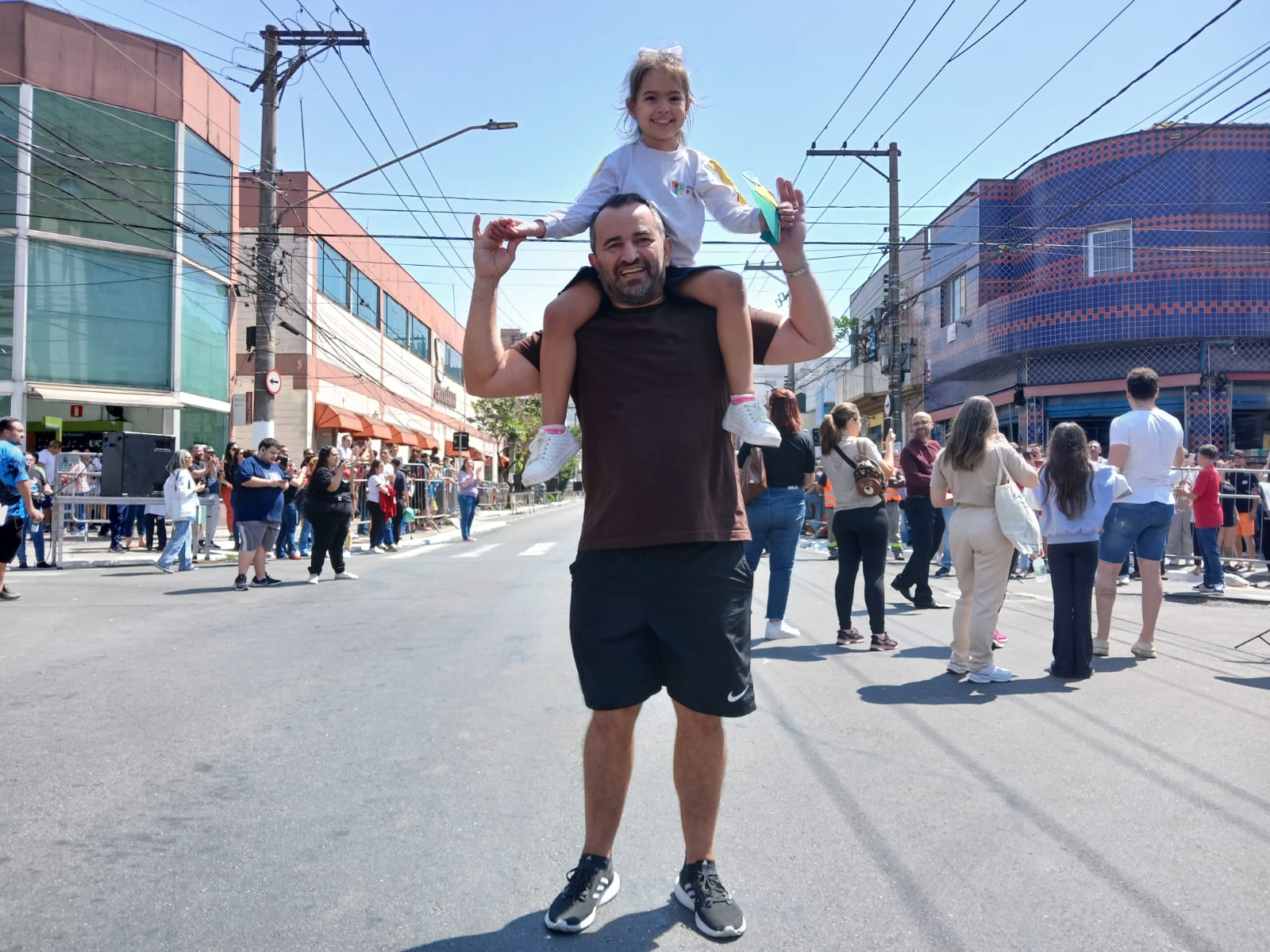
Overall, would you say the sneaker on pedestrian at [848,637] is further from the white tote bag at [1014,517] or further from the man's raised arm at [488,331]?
the man's raised arm at [488,331]

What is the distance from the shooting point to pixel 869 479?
724 cm

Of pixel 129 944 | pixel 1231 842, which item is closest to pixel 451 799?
pixel 129 944

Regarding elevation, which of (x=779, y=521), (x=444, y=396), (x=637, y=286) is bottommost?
(x=779, y=521)

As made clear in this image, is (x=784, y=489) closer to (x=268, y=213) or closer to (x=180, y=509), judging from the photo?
(x=180, y=509)

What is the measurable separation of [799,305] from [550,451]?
0.85 m

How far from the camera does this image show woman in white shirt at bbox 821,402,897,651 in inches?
287

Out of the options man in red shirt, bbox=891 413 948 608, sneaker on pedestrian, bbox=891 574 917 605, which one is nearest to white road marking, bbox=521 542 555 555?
sneaker on pedestrian, bbox=891 574 917 605

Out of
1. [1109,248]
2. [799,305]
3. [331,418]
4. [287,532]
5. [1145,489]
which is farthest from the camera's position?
[331,418]

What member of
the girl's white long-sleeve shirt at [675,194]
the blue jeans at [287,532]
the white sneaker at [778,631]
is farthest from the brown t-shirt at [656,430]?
the blue jeans at [287,532]

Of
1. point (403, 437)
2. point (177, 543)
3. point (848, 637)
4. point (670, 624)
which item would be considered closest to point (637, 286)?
point (670, 624)

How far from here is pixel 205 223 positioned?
74.2ft

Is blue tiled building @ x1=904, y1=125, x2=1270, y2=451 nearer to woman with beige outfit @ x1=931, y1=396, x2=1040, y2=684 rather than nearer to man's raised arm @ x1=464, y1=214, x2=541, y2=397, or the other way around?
woman with beige outfit @ x1=931, y1=396, x2=1040, y2=684

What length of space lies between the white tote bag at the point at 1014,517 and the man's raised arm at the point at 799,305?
3.69 meters

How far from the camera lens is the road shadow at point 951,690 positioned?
5.71 meters
